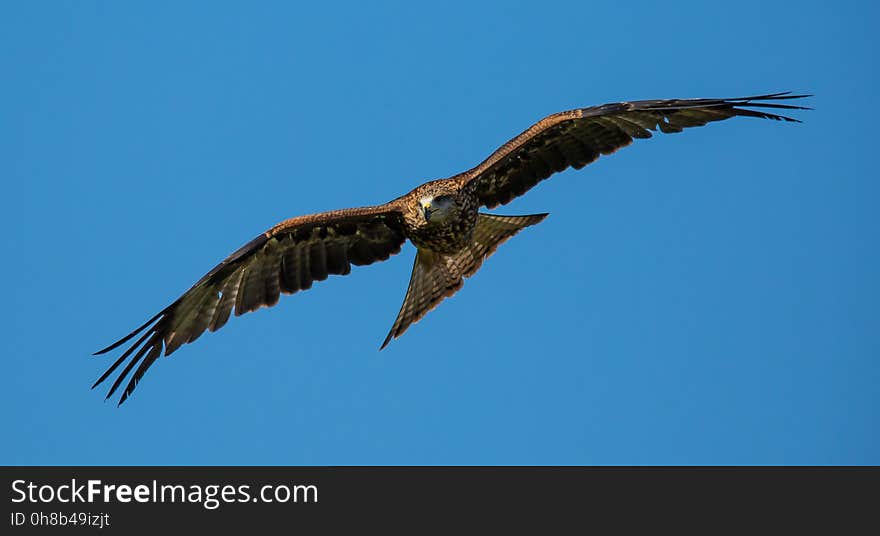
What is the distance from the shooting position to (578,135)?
12.3m

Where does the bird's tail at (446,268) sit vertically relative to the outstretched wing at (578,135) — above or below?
below

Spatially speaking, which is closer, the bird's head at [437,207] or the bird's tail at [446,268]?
the bird's head at [437,207]

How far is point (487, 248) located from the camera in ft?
41.0

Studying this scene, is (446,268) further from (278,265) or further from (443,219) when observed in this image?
(278,265)

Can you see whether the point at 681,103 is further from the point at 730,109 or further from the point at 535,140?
the point at 535,140

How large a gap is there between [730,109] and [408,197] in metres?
3.02

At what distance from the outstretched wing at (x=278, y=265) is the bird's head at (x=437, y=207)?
0.48 meters

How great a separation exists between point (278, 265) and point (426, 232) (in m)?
1.61

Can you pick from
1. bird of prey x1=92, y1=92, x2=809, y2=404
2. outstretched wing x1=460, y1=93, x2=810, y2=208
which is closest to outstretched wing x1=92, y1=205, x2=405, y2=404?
bird of prey x1=92, y1=92, x2=809, y2=404

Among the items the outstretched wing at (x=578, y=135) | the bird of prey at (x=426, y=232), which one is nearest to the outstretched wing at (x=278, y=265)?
the bird of prey at (x=426, y=232)

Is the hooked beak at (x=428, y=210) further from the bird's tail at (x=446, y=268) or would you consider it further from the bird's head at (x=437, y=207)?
the bird's tail at (x=446, y=268)

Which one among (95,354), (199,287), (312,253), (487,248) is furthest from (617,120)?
(95,354)

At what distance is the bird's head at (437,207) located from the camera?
38.3 feet

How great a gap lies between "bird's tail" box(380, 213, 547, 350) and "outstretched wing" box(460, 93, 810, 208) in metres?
0.32
